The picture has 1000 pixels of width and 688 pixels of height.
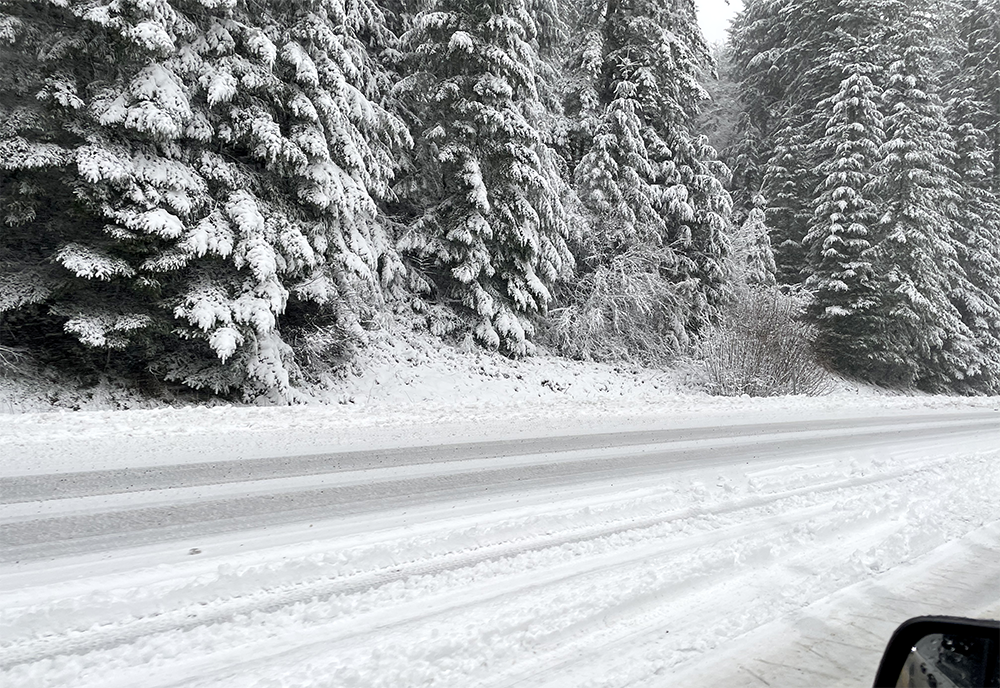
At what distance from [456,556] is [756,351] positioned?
14.6m

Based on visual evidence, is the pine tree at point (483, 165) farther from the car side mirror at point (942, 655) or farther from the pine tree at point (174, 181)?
the car side mirror at point (942, 655)

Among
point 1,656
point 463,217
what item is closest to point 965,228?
point 463,217

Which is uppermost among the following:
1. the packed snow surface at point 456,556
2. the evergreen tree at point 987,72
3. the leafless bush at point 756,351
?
the evergreen tree at point 987,72

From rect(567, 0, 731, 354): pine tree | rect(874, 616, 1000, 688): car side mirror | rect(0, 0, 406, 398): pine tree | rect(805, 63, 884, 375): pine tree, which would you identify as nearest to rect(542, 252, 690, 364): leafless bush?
rect(567, 0, 731, 354): pine tree

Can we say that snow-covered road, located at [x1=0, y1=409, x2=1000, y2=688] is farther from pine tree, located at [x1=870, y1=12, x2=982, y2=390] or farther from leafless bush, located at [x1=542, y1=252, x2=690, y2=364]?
pine tree, located at [x1=870, y1=12, x2=982, y2=390]

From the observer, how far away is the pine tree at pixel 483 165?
15227mm

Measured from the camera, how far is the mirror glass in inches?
49.4

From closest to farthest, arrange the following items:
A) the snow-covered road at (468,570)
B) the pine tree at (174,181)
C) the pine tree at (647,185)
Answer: the snow-covered road at (468,570)
the pine tree at (174,181)
the pine tree at (647,185)

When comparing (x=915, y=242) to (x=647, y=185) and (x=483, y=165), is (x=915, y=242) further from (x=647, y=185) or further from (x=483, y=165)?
(x=483, y=165)

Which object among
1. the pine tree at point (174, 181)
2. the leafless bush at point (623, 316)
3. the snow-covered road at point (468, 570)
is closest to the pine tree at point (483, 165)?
the leafless bush at point (623, 316)

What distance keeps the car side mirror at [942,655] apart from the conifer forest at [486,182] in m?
9.97

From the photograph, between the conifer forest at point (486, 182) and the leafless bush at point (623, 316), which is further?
the leafless bush at point (623, 316)

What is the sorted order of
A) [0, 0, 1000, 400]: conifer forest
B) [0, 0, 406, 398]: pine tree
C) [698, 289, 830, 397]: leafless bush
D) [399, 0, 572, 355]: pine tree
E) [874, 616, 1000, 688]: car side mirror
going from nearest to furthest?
1. [874, 616, 1000, 688]: car side mirror
2. [0, 0, 406, 398]: pine tree
3. [0, 0, 1000, 400]: conifer forest
4. [399, 0, 572, 355]: pine tree
5. [698, 289, 830, 397]: leafless bush

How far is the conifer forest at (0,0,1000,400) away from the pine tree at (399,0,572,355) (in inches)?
3.1
